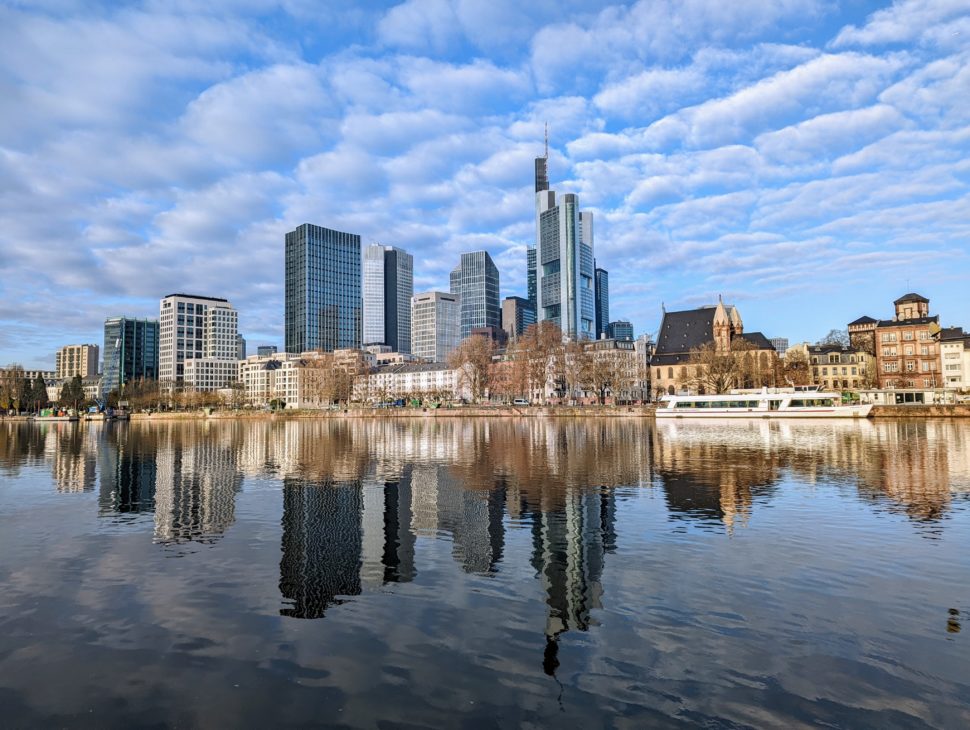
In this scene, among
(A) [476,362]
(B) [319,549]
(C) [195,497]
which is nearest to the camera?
(B) [319,549]

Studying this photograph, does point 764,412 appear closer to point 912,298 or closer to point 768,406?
point 768,406

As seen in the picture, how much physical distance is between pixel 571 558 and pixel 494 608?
4682 mm

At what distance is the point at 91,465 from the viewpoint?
164 feet

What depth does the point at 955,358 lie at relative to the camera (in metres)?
153

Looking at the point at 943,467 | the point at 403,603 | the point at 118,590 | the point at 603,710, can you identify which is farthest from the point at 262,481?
the point at 943,467

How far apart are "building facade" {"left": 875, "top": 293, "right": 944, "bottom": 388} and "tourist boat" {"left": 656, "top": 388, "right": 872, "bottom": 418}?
4893 cm

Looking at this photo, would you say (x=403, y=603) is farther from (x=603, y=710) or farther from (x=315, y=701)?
(x=603, y=710)

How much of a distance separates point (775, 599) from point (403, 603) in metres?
9.01

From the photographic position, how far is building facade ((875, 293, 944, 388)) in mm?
157875

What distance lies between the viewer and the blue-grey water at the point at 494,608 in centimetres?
1022

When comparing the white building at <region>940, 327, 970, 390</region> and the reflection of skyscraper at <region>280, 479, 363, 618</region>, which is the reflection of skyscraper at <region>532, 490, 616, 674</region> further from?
the white building at <region>940, 327, 970, 390</region>

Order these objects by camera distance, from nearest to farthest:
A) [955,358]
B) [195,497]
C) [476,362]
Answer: [195,497], [955,358], [476,362]

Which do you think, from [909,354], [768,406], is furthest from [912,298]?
[768,406]

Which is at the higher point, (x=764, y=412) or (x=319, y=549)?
(x=764, y=412)
